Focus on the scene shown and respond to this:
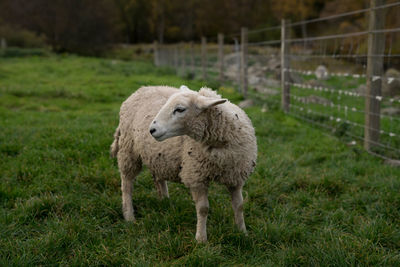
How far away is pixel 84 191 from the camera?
3.88 metres

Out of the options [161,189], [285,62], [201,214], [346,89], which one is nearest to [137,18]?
[285,62]

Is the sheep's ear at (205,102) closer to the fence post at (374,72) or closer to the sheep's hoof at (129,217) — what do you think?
the sheep's hoof at (129,217)

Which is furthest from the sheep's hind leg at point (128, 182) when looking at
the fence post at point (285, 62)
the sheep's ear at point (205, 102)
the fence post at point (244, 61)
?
the fence post at point (244, 61)

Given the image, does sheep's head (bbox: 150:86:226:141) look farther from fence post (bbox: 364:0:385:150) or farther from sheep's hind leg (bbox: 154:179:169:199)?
fence post (bbox: 364:0:385:150)

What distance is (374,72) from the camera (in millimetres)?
5148

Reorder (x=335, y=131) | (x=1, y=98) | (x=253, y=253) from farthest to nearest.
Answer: (x=1, y=98) → (x=335, y=131) → (x=253, y=253)

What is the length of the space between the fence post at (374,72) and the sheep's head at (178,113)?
343 centimetres

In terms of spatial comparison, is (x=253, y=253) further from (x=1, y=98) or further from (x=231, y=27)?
(x=231, y=27)

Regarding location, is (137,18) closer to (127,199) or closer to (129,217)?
(127,199)

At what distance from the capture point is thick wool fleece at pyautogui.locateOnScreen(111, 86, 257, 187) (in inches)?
110

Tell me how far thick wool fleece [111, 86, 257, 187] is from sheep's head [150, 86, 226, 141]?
3 centimetres

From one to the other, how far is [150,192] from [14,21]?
132ft

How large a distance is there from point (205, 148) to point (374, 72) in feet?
11.3

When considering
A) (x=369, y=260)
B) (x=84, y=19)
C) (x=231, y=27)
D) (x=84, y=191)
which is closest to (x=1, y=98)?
(x=84, y=191)
